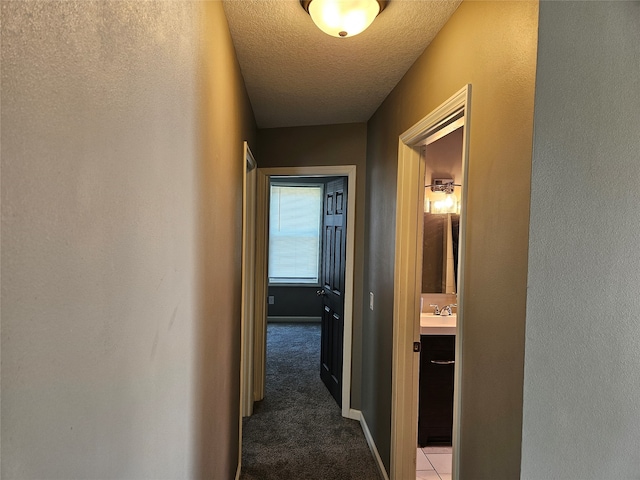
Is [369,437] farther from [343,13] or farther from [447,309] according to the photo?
[343,13]

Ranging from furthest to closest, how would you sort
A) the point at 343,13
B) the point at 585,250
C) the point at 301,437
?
the point at 301,437 → the point at 343,13 → the point at 585,250

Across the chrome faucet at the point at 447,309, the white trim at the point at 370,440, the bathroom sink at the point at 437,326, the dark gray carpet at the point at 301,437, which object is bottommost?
the dark gray carpet at the point at 301,437

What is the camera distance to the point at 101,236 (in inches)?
22.2

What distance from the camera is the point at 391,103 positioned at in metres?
2.31

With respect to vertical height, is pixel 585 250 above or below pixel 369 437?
above

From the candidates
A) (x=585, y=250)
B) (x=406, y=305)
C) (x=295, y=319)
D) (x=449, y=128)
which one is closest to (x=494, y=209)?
(x=585, y=250)

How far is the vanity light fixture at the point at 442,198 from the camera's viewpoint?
9.84ft

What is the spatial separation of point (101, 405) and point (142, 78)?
0.59 m

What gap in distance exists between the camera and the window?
6.05m

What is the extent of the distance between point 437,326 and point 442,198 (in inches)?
41.8

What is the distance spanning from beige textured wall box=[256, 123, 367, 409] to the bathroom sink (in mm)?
570

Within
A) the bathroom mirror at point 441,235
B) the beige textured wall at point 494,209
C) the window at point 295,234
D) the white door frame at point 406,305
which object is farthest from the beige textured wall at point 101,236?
the window at point 295,234

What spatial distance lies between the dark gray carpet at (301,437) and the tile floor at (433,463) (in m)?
0.35

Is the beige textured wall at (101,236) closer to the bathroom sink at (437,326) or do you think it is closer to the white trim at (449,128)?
the white trim at (449,128)
